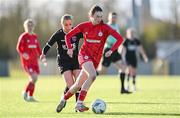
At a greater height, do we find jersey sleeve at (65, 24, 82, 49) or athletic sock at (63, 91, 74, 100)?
jersey sleeve at (65, 24, 82, 49)

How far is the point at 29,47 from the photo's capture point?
731 inches

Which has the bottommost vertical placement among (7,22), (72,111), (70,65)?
(72,111)

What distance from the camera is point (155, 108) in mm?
14133

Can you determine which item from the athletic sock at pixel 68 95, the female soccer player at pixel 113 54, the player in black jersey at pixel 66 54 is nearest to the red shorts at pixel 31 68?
the female soccer player at pixel 113 54

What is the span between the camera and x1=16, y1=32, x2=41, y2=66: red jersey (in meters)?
18.5

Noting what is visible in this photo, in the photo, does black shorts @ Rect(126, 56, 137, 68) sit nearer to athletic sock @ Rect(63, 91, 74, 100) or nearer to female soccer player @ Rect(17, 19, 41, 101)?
female soccer player @ Rect(17, 19, 41, 101)

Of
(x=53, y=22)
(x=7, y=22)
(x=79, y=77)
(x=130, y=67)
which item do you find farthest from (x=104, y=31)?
(x=53, y=22)

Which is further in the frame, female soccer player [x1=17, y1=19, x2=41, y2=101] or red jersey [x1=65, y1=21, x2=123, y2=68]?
female soccer player [x1=17, y1=19, x2=41, y2=101]

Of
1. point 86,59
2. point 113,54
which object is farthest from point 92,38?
point 113,54

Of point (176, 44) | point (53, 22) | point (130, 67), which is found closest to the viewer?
point (130, 67)

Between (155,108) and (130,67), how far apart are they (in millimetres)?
9229

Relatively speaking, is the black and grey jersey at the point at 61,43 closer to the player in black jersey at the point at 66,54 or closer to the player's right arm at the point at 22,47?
the player in black jersey at the point at 66,54

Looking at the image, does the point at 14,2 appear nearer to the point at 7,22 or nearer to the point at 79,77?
the point at 7,22

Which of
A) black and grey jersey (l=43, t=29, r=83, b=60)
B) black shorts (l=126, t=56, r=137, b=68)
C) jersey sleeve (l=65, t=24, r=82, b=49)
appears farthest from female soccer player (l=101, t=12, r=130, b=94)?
jersey sleeve (l=65, t=24, r=82, b=49)
